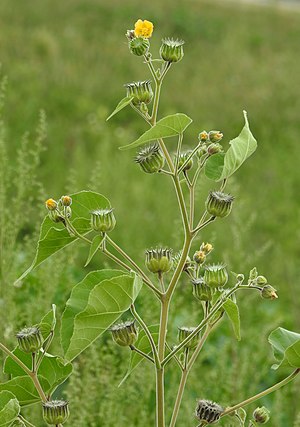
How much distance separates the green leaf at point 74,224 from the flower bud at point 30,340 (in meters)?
0.08

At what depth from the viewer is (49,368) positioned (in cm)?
126

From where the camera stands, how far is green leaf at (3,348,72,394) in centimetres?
124

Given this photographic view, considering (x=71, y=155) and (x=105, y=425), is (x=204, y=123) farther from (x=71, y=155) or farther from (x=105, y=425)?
(x=105, y=425)

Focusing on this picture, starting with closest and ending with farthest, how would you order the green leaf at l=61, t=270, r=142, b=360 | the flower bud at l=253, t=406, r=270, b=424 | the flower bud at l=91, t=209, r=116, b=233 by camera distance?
the green leaf at l=61, t=270, r=142, b=360 < the flower bud at l=91, t=209, r=116, b=233 < the flower bud at l=253, t=406, r=270, b=424

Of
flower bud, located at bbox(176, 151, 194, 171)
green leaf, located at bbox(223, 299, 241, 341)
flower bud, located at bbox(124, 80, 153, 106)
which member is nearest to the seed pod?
flower bud, located at bbox(176, 151, 194, 171)

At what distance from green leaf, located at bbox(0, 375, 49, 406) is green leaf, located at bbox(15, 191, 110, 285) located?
0.49ft

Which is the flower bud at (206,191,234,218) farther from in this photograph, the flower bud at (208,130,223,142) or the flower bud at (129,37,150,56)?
the flower bud at (129,37,150,56)

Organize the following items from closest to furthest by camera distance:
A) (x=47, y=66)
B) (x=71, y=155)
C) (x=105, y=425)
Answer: (x=105, y=425) → (x=71, y=155) → (x=47, y=66)

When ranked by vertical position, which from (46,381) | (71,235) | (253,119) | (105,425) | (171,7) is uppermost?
(71,235)

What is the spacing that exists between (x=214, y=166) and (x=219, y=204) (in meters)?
Result: 0.08

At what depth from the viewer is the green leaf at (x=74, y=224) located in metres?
1.20

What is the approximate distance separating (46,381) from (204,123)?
264 inches

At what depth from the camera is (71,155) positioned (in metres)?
6.18

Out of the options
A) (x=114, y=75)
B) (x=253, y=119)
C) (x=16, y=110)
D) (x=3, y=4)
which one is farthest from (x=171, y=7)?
(x=16, y=110)
